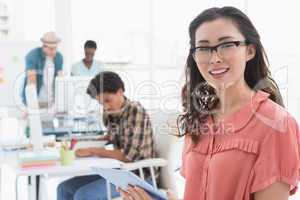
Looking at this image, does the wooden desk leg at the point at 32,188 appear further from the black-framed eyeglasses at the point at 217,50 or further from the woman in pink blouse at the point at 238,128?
the black-framed eyeglasses at the point at 217,50

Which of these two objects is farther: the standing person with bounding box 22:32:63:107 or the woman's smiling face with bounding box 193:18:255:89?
the standing person with bounding box 22:32:63:107

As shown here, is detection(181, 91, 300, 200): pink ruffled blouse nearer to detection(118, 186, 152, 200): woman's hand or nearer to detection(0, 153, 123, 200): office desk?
detection(118, 186, 152, 200): woman's hand

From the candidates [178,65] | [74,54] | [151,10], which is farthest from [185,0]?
[74,54]

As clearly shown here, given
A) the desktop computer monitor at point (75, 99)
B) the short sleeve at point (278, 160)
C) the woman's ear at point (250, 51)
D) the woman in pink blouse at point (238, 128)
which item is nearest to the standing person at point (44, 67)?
the desktop computer monitor at point (75, 99)

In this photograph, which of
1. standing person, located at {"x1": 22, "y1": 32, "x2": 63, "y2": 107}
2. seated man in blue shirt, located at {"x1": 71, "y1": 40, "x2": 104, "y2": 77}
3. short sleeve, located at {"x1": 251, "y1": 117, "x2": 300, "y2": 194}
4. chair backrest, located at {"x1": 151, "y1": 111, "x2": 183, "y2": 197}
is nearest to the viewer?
short sleeve, located at {"x1": 251, "y1": 117, "x2": 300, "y2": 194}

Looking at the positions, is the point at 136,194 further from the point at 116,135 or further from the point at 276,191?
the point at 116,135

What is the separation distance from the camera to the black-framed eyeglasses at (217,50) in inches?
42.4

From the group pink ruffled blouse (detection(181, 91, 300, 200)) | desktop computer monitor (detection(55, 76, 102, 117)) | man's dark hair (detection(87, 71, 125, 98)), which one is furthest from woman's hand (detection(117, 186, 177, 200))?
desktop computer monitor (detection(55, 76, 102, 117))

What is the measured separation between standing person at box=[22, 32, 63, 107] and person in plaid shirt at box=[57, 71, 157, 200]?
2.84 ft

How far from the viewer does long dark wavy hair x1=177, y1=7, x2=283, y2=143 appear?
112 cm

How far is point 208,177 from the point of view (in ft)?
3.80

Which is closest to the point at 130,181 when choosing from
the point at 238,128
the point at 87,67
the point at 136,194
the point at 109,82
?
the point at 136,194

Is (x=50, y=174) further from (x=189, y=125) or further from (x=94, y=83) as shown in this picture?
(x=189, y=125)

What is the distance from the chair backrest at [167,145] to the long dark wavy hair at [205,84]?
851 mm
